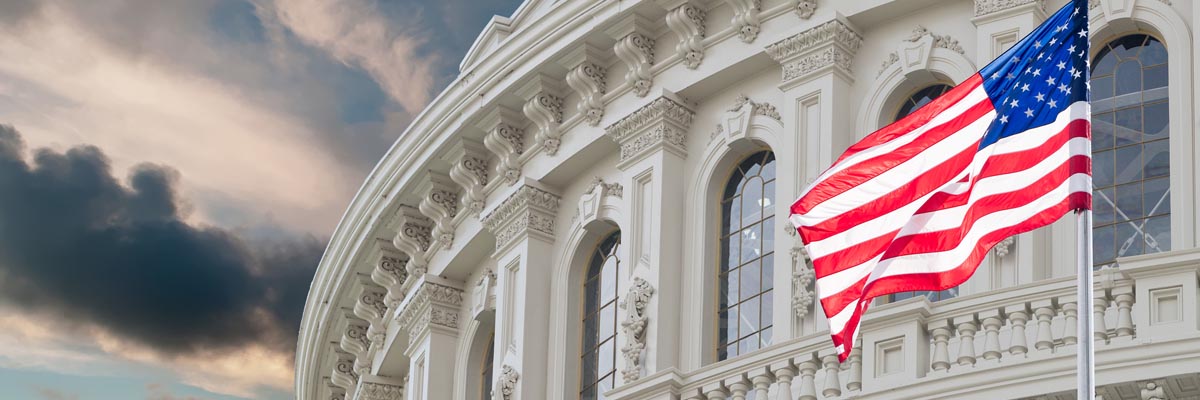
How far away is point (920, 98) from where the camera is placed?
2906cm

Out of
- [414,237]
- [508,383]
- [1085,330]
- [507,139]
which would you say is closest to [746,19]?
[507,139]

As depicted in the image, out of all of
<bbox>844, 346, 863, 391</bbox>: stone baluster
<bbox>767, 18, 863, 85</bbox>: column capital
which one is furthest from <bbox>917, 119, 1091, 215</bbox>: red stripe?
<bbox>767, 18, 863, 85</bbox>: column capital

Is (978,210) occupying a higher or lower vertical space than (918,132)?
lower

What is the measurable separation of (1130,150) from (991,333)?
5.29 meters

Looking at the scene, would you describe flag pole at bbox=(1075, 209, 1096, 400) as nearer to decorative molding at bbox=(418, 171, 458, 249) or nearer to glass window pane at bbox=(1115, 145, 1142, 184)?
glass window pane at bbox=(1115, 145, 1142, 184)

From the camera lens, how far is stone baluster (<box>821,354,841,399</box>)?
23.6 m

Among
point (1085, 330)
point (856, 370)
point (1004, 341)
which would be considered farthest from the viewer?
point (856, 370)

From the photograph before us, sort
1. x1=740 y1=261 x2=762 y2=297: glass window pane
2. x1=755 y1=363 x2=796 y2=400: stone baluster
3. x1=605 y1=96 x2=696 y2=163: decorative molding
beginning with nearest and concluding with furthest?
x1=755 y1=363 x2=796 y2=400: stone baluster
x1=740 y1=261 x2=762 y2=297: glass window pane
x1=605 y1=96 x2=696 y2=163: decorative molding

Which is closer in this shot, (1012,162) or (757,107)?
(1012,162)

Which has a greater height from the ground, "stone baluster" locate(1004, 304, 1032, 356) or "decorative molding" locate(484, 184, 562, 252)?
"decorative molding" locate(484, 184, 562, 252)

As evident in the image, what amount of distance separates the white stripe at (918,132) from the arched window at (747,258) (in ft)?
24.2

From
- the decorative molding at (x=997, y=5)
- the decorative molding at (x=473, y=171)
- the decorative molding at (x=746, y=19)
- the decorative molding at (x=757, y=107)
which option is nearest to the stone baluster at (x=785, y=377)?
the decorative molding at (x=997, y=5)

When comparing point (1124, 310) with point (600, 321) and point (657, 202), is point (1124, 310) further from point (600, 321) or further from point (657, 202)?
point (600, 321)

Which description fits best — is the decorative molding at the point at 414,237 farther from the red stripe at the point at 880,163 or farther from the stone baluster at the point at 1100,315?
the stone baluster at the point at 1100,315
